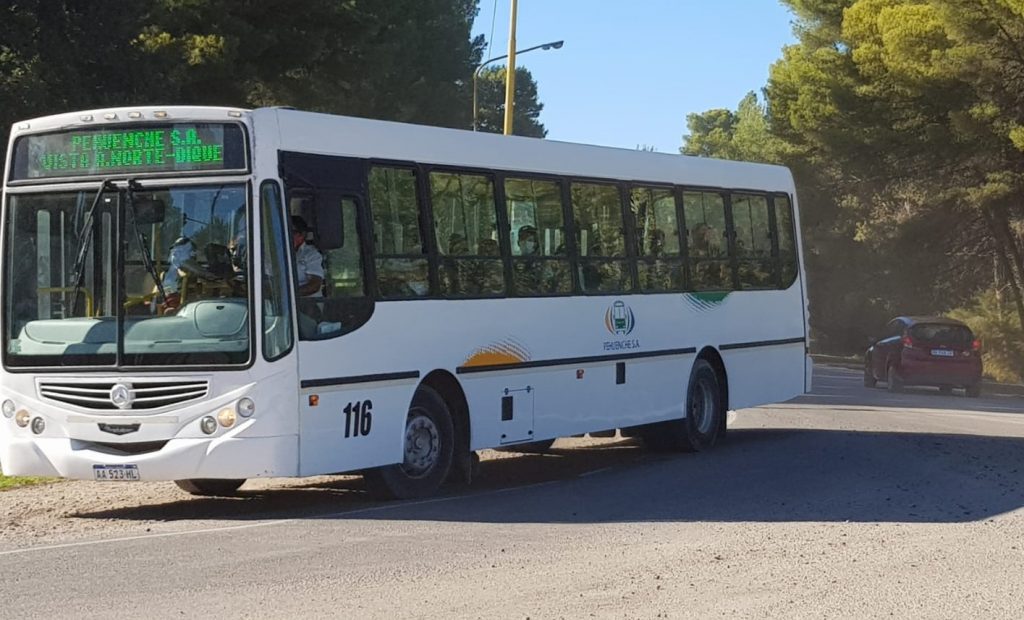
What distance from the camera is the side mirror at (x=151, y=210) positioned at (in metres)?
12.4

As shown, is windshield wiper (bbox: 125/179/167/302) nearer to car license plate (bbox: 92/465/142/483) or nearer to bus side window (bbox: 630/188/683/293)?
car license plate (bbox: 92/465/142/483)

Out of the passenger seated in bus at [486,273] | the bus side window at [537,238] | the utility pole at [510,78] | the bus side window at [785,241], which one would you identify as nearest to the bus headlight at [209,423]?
the passenger seated in bus at [486,273]

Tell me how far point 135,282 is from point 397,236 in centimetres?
234

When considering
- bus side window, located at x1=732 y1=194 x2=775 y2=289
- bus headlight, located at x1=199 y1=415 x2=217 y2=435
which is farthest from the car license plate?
bus side window, located at x1=732 y1=194 x2=775 y2=289

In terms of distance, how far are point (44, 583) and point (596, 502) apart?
5424 mm

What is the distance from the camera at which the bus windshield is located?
1220 cm

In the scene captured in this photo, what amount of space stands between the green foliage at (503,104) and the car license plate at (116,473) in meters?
75.4

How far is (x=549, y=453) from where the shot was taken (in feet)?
62.7

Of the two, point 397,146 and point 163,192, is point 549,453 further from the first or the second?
point 163,192

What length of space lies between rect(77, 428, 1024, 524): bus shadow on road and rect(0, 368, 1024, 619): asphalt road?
4cm

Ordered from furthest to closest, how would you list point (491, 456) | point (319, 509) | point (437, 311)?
point (491, 456), point (437, 311), point (319, 509)

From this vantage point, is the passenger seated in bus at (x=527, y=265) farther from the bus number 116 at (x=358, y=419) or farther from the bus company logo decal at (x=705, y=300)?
the bus company logo decal at (x=705, y=300)

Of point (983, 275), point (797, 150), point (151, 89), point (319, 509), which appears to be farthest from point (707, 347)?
point (983, 275)

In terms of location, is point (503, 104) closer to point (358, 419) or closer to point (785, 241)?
point (785, 241)
